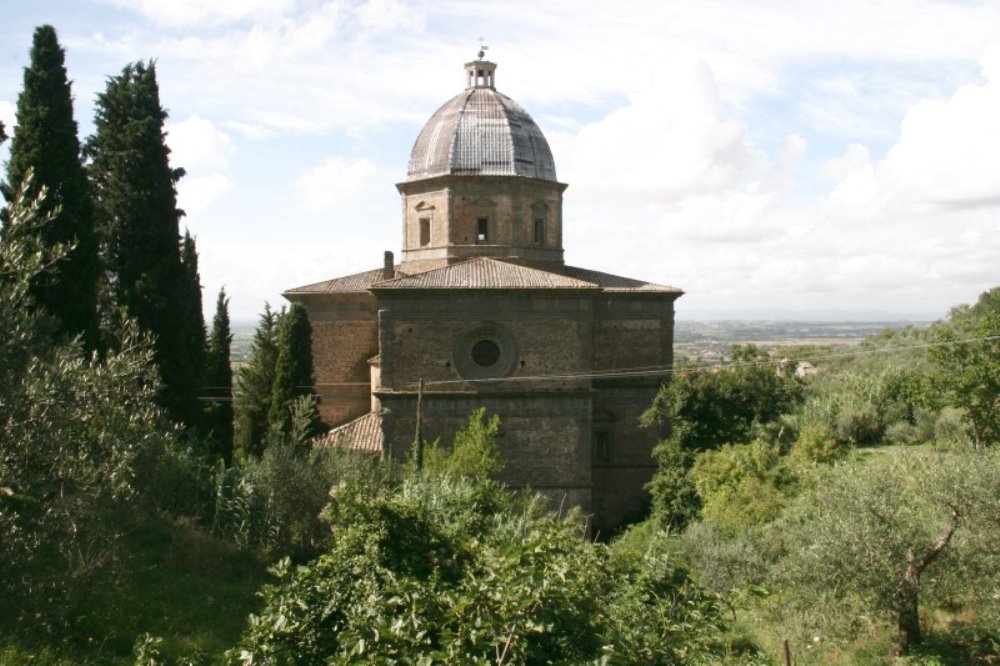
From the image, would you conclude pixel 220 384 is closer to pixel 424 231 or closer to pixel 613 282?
pixel 424 231

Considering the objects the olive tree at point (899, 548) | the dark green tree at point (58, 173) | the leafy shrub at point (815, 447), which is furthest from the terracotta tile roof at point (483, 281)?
the olive tree at point (899, 548)

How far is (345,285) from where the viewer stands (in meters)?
23.5

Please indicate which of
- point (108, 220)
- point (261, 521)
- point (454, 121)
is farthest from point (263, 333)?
point (261, 521)

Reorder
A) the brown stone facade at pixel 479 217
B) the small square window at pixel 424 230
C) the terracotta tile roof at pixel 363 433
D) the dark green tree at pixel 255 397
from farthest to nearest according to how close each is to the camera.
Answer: the small square window at pixel 424 230
the brown stone facade at pixel 479 217
the dark green tree at pixel 255 397
the terracotta tile roof at pixel 363 433

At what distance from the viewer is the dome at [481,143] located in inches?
949

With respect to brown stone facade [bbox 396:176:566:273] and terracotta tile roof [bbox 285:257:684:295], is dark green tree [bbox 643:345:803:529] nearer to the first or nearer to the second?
terracotta tile roof [bbox 285:257:684:295]

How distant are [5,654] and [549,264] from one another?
61.3 ft

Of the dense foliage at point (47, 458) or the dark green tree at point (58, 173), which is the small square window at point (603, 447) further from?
the dense foliage at point (47, 458)

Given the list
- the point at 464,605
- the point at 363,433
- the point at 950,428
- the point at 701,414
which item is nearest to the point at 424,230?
the point at 363,433

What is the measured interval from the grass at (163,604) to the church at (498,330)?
5.76 metres

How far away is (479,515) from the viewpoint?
1160cm

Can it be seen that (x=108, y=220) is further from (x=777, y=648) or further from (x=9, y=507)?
(x=777, y=648)

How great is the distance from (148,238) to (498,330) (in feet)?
26.8

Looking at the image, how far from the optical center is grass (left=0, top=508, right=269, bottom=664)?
27.1 ft
